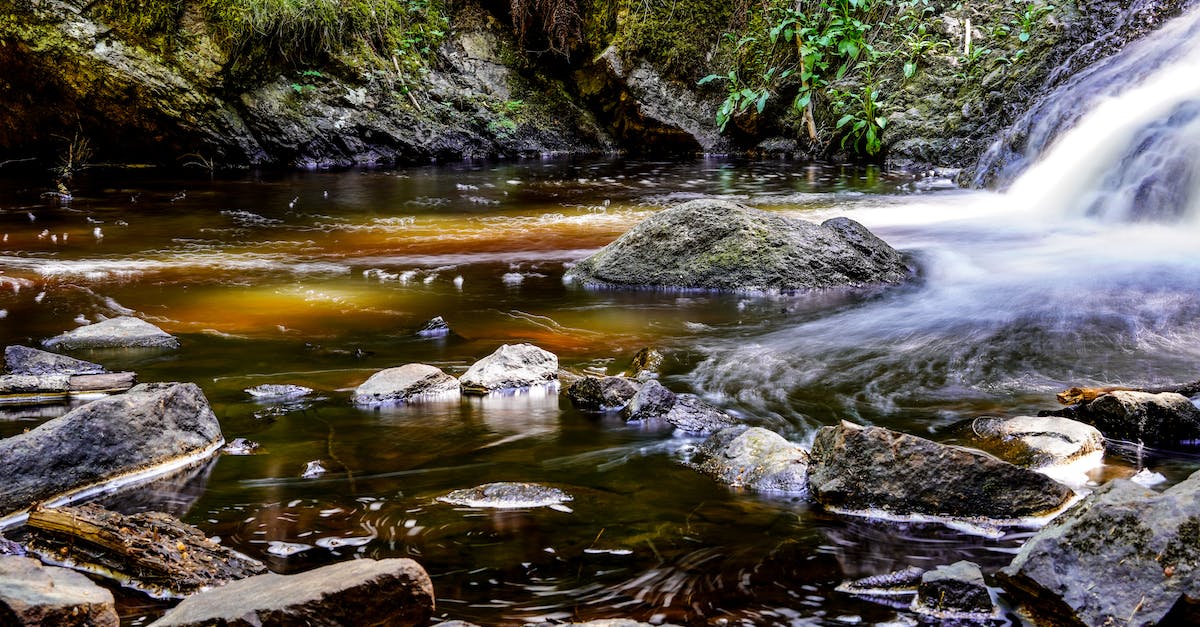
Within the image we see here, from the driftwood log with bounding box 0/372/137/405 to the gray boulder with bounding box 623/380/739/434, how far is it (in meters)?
2.19

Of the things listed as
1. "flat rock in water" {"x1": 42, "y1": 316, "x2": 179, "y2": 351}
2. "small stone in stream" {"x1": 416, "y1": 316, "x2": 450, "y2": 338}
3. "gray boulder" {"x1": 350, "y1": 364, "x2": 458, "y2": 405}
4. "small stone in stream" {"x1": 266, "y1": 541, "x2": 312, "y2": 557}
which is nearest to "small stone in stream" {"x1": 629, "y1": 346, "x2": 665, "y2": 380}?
"gray boulder" {"x1": 350, "y1": 364, "x2": 458, "y2": 405}

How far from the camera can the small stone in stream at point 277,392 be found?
3.81m

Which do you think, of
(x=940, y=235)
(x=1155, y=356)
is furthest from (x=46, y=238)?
(x=1155, y=356)

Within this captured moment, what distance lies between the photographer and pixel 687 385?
13.5 ft

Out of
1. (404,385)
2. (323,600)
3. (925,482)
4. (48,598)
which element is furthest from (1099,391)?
(48,598)

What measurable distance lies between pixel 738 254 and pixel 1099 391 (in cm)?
284

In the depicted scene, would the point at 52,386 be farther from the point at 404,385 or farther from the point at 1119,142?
the point at 1119,142

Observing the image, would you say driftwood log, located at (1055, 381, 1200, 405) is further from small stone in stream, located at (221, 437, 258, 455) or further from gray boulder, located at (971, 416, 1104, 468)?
small stone in stream, located at (221, 437, 258, 455)

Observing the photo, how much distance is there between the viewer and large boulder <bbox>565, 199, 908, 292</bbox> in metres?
6.06

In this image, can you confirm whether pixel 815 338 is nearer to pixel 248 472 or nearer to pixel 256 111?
pixel 248 472

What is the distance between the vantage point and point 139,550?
2221 mm

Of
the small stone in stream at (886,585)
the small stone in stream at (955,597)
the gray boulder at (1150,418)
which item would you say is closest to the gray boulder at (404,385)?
the small stone in stream at (886,585)

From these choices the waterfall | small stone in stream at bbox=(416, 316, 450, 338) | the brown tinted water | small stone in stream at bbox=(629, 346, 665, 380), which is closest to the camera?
the brown tinted water

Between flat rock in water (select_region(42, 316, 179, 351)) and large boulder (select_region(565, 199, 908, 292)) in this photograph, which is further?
large boulder (select_region(565, 199, 908, 292))
